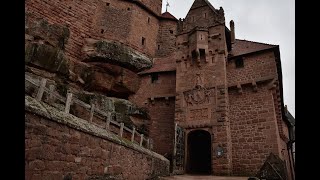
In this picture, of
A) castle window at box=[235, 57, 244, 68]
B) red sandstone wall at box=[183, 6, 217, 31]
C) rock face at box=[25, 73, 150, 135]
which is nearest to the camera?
rock face at box=[25, 73, 150, 135]

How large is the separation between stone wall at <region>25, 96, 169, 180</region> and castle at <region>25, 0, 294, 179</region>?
6190 mm

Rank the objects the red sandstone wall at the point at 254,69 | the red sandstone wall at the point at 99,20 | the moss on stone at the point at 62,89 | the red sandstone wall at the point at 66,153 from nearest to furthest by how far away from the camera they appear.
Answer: the red sandstone wall at the point at 66,153, the moss on stone at the point at 62,89, the red sandstone wall at the point at 254,69, the red sandstone wall at the point at 99,20

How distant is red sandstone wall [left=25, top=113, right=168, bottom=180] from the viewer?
439 centimetres

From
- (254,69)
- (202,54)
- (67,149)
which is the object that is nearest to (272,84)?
(254,69)

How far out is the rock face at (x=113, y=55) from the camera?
736 inches

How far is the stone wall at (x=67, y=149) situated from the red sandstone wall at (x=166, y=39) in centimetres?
1747

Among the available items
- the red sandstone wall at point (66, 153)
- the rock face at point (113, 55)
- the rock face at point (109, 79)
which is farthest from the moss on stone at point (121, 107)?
the red sandstone wall at point (66, 153)

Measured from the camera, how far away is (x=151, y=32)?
2428 centimetres

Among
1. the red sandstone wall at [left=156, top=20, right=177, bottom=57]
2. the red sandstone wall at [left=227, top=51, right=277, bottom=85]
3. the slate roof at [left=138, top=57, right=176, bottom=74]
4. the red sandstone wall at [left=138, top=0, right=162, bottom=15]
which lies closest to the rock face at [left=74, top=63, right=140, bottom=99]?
the slate roof at [left=138, top=57, right=176, bottom=74]

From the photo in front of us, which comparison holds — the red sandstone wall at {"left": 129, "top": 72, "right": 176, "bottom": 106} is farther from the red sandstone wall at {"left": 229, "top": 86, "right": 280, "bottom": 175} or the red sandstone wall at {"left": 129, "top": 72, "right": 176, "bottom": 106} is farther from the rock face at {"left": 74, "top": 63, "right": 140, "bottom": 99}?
the red sandstone wall at {"left": 229, "top": 86, "right": 280, "bottom": 175}

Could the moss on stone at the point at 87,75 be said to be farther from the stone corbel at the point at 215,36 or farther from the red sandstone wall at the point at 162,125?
the stone corbel at the point at 215,36
